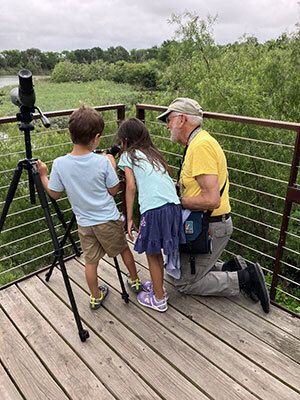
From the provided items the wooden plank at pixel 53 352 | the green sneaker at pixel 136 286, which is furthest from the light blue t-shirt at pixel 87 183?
the wooden plank at pixel 53 352

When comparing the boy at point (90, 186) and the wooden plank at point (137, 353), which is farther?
the boy at point (90, 186)

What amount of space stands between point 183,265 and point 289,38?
5.00 m

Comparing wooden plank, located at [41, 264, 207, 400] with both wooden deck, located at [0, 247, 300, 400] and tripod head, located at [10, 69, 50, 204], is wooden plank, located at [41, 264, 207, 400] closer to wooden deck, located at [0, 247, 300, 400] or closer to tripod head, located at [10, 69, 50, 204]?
wooden deck, located at [0, 247, 300, 400]

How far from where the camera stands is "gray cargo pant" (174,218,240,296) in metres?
2.17

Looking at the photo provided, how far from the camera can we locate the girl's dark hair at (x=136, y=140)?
6.55 feet

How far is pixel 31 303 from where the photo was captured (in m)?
2.27

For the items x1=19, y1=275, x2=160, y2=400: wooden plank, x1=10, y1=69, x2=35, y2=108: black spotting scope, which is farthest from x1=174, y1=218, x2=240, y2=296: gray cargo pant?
x1=10, y1=69, x2=35, y2=108: black spotting scope

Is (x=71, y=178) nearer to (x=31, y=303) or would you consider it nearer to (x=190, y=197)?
(x=190, y=197)

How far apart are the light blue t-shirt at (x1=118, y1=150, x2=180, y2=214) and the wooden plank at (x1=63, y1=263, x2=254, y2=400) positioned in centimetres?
65

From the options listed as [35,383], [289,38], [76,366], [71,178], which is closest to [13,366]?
[35,383]

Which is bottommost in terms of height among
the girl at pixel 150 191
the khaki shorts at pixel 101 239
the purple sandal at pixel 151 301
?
the purple sandal at pixel 151 301

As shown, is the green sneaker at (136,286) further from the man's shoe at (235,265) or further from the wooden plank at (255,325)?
the man's shoe at (235,265)

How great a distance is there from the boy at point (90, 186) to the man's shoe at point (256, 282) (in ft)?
2.46

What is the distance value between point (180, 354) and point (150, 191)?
87 cm
